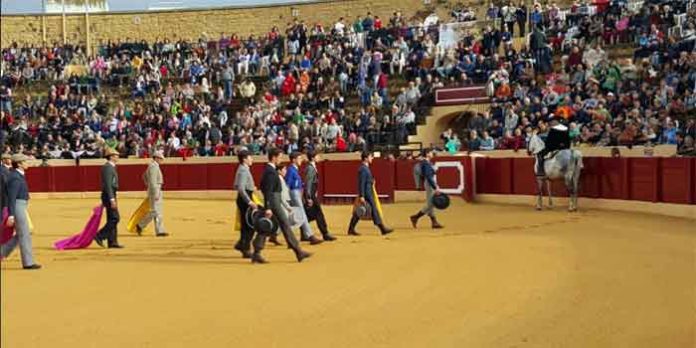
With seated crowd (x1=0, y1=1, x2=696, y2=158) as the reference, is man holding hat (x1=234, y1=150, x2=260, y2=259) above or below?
below

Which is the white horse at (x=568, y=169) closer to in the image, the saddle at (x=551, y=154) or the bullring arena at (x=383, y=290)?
the saddle at (x=551, y=154)

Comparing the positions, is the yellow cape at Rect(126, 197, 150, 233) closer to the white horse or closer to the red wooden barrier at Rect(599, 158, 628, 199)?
the white horse

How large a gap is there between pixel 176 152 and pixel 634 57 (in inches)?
532

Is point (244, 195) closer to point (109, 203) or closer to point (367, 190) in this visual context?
point (109, 203)

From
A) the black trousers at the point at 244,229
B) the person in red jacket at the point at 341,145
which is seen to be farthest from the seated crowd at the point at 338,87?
the black trousers at the point at 244,229

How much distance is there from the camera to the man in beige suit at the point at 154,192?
1516 centimetres

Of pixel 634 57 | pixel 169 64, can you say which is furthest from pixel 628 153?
pixel 169 64

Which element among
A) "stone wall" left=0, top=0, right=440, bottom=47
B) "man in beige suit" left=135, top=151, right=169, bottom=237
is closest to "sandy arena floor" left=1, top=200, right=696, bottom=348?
"man in beige suit" left=135, top=151, right=169, bottom=237

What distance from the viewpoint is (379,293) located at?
28.7ft

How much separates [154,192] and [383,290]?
7.22 metres

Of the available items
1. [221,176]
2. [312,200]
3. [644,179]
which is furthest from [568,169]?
[221,176]

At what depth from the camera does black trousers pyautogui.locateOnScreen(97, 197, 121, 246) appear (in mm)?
13375

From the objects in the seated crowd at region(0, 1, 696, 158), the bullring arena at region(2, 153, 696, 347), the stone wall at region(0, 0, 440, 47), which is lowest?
the bullring arena at region(2, 153, 696, 347)

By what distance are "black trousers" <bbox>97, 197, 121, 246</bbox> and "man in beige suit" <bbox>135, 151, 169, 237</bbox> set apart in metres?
1.70
